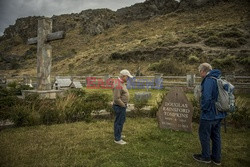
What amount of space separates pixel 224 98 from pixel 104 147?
2820mm

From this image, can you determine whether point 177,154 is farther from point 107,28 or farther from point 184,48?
point 107,28

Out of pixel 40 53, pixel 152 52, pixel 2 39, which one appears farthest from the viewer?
pixel 2 39

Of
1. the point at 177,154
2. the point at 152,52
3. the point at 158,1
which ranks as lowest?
the point at 177,154

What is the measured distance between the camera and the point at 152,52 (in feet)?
111

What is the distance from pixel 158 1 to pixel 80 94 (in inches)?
3218

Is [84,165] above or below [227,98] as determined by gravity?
below

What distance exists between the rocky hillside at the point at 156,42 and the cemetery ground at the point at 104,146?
17362 mm

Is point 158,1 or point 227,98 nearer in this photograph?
point 227,98

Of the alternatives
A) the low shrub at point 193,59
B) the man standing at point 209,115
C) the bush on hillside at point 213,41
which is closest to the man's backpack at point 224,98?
the man standing at point 209,115

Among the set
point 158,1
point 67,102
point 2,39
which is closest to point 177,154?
point 67,102

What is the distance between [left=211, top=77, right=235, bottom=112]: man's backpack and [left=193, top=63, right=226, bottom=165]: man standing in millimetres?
67

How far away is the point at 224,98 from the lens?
3799 mm

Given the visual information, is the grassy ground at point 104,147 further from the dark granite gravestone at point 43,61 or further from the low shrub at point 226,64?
the low shrub at point 226,64

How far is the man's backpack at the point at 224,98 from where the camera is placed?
12.4 ft
